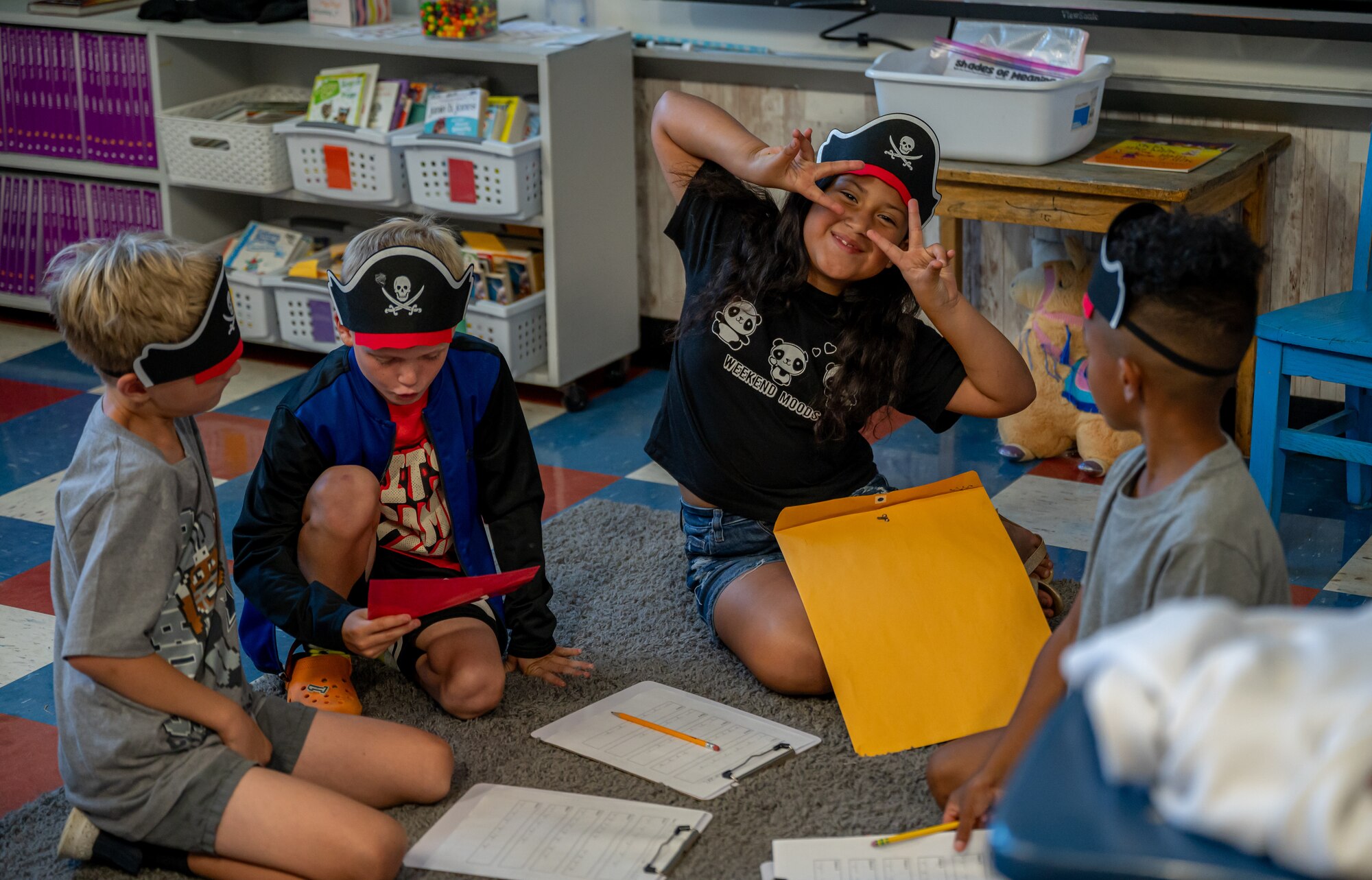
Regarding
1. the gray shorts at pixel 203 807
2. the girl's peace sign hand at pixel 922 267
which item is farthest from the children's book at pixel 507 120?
the gray shorts at pixel 203 807

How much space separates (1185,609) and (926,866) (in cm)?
77

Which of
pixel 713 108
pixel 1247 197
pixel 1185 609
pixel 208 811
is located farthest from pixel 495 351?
pixel 1247 197

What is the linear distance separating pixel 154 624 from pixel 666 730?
2.27ft

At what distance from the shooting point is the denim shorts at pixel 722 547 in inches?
79.4

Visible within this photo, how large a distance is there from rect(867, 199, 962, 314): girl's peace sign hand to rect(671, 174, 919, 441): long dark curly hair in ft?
0.37

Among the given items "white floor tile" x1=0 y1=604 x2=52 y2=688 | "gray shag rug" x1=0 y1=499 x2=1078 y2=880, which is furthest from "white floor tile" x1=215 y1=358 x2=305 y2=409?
"gray shag rug" x1=0 y1=499 x2=1078 y2=880

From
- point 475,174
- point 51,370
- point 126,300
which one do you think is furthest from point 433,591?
point 51,370

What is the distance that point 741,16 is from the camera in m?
3.22

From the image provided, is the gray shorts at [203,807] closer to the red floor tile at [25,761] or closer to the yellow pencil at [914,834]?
the red floor tile at [25,761]

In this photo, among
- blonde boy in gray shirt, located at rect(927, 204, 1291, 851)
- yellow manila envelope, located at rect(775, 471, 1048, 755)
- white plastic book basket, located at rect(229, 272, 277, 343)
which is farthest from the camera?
white plastic book basket, located at rect(229, 272, 277, 343)

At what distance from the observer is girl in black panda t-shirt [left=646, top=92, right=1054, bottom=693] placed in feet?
6.11

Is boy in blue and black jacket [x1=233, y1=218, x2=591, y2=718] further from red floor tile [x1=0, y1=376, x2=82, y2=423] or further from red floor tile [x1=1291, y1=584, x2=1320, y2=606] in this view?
red floor tile [x1=0, y1=376, x2=82, y2=423]

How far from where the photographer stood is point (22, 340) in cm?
366

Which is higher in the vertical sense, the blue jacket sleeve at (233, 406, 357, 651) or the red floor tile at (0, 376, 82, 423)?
the blue jacket sleeve at (233, 406, 357, 651)
